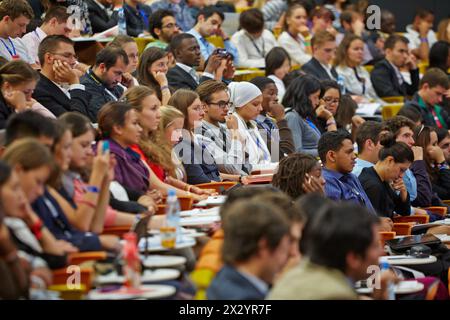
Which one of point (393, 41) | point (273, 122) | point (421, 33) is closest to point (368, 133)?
point (273, 122)

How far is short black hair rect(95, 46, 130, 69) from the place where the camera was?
6566 mm

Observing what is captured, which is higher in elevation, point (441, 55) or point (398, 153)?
point (441, 55)

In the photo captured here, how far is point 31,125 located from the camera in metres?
4.27

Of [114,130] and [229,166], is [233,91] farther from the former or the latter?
[114,130]

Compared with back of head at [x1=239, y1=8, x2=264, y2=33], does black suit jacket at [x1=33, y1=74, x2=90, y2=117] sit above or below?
below

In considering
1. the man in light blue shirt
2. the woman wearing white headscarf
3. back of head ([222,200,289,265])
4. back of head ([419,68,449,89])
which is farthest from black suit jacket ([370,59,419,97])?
back of head ([222,200,289,265])

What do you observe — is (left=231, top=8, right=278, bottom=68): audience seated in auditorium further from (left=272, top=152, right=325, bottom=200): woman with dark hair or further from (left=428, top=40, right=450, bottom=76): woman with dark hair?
(left=272, top=152, right=325, bottom=200): woman with dark hair

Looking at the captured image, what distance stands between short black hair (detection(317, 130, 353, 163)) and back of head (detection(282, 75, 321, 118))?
175 centimetres

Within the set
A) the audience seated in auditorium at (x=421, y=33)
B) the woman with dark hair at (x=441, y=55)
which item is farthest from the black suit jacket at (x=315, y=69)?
the audience seated in auditorium at (x=421, y=33)

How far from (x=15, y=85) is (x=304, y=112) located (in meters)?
3.17

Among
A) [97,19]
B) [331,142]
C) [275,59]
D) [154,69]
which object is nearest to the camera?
[331,142]

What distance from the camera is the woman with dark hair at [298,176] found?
5395 millimetres

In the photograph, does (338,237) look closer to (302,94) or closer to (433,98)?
(302,94)

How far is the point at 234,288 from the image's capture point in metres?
3.45
